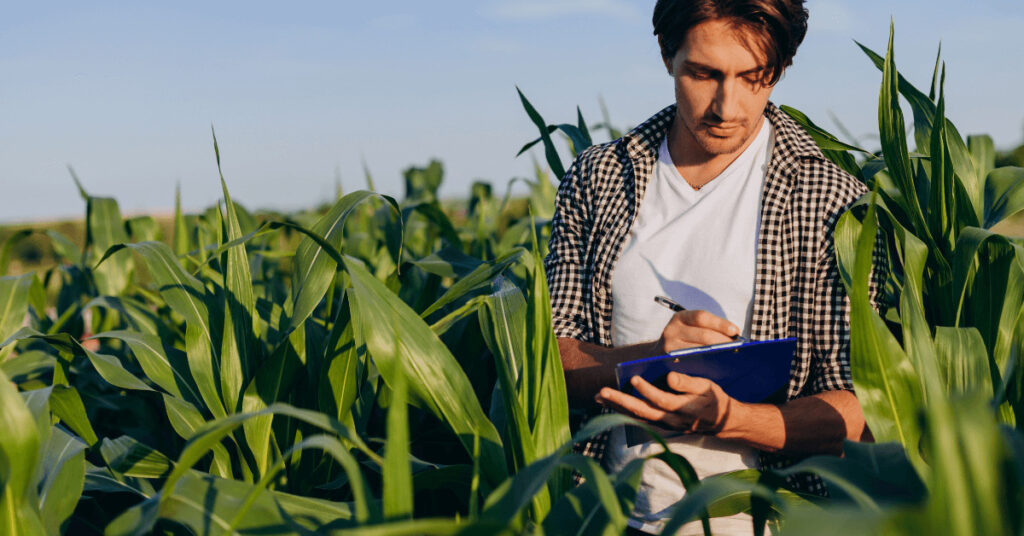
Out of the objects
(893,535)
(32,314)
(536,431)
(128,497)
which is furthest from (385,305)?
(32,314)

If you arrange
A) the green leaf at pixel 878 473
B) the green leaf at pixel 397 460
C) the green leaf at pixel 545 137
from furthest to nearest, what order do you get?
the green leaf at pixel 545 137 < the green leaf at pixel 878 473 < the green leaf at pixel 397 460

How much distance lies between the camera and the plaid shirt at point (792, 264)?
3.99ft

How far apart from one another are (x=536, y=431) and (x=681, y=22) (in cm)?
68

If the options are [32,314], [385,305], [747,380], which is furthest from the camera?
[32,314]

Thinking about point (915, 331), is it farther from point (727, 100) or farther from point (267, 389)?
point (267, 389)

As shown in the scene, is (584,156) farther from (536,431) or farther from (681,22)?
(536,431)

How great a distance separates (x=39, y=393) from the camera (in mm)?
1064

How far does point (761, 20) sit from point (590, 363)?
596 millimetres

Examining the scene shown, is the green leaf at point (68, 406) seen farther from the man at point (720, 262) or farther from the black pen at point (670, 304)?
the black pen at point (670, 304)

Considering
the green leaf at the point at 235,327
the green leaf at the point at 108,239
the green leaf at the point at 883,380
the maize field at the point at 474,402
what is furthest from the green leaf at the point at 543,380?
the green leaf at the point at 108,239

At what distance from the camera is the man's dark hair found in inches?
46.9

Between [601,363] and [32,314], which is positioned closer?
[601,363]

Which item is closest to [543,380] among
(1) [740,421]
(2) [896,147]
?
(1) [740,421]

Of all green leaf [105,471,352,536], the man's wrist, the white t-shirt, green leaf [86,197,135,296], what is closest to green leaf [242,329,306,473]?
green leaf [105,471,352,536]
